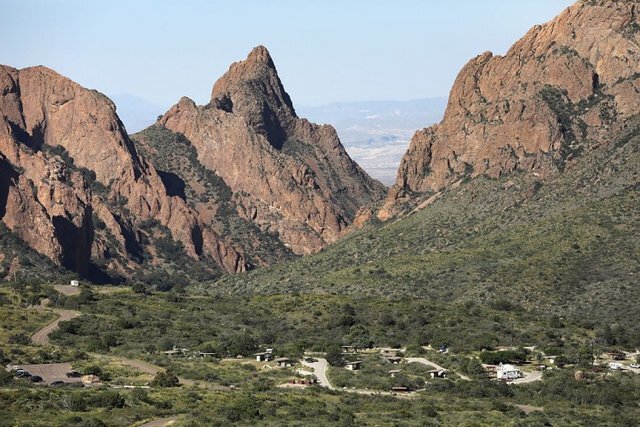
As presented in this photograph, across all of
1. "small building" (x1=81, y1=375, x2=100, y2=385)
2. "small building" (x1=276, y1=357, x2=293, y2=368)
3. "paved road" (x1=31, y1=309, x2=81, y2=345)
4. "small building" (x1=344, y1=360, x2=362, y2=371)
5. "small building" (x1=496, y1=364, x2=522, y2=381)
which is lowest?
"small building" (x1=496, y1=364, x2=522, y2=381)

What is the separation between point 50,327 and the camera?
142 meters

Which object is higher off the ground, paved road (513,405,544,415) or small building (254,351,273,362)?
small building (254,351,273,362)

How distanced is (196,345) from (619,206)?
222 ft

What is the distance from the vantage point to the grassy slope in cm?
16575

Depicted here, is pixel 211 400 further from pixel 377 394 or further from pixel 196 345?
pixel 196 345

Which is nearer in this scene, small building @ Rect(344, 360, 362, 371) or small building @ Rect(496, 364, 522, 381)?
small building @ Rect(496, 364, 522, 381)

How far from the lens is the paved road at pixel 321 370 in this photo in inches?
4569

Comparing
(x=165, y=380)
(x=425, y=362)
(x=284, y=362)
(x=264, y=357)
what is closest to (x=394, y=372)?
(x=425, y=362)

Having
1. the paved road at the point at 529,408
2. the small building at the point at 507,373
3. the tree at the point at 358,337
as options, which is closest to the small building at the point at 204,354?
the tree at the point at 358,337

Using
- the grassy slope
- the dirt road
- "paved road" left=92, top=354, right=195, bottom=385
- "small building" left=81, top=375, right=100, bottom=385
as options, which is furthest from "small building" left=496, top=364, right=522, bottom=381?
the dirt road

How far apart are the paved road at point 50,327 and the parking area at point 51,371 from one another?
1550cm

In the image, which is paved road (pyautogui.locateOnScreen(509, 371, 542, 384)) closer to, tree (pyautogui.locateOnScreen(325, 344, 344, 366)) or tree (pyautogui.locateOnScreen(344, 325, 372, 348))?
tree (pyautogui.locateOnScreen(325, 344, 344, 366))

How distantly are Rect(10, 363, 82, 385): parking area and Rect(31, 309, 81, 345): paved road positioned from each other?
50.9ft

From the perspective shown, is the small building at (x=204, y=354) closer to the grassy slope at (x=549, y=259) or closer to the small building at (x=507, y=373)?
the small building at (x=507, y=373)
